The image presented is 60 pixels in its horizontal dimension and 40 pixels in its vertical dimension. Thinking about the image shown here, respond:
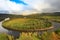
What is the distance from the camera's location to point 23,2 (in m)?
2.06

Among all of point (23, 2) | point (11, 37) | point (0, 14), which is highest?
point (23, 2)

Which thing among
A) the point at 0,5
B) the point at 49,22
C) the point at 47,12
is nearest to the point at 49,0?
the point at 47,12

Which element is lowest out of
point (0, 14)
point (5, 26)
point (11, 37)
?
point (11, 37)

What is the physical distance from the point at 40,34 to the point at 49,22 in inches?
7.8

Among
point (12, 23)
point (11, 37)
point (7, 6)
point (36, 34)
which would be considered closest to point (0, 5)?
point (7, 6)

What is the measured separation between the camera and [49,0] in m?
2.06

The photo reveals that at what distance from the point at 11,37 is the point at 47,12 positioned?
56 cm

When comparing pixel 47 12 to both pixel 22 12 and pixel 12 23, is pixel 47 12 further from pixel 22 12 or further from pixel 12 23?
pixel 12 23

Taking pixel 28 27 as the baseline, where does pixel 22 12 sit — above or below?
above

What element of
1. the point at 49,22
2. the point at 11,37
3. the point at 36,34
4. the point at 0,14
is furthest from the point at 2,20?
the point at 49,22

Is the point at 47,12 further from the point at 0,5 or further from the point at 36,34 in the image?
the point at 0,5

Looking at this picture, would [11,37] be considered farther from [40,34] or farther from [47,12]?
[47,12]

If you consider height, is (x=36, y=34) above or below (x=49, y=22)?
below

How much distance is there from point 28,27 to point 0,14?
41cm
